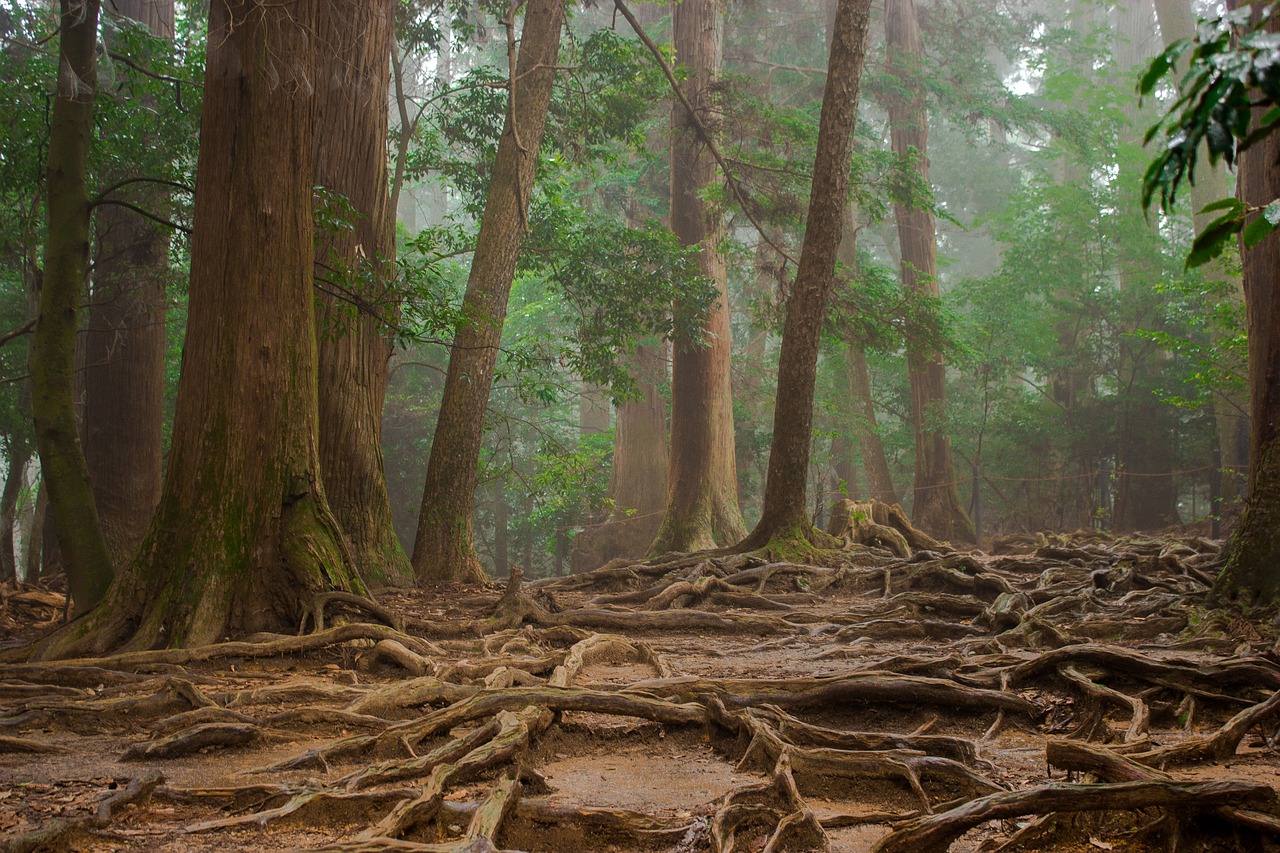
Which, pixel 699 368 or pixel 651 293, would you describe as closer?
pixel 651 293

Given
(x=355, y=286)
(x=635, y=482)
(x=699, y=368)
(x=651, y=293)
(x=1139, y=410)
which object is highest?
(x=651, y=293)

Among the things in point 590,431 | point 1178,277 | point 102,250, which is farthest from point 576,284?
point 590,431

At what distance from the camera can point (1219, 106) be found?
1348mm

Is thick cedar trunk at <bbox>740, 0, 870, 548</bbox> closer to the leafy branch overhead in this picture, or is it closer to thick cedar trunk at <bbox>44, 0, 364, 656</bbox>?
thick cedar trunk at <bbox>44, 0, 364, 656</bbox>

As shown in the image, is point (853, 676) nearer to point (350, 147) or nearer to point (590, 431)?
point (350, 147)

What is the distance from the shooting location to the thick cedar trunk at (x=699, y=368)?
43.4 feet

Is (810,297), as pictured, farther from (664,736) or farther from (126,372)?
(126,372)

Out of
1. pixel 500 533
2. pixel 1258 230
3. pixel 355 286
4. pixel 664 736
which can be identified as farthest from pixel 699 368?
pixel 1258 230

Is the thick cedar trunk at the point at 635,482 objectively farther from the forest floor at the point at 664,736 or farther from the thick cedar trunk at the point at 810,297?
the forest floor at the point at 664,736

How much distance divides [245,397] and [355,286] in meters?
1.97

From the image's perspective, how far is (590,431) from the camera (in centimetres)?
2544

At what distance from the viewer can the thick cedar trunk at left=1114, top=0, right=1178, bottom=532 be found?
17.2 meters

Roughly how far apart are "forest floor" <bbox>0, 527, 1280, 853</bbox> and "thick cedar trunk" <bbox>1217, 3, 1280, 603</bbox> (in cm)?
29

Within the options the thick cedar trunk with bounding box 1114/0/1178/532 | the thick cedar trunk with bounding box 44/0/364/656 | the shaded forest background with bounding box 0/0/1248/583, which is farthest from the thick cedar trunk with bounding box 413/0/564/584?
the thick cedar trunk with bounding box 1114/0/1178/532
